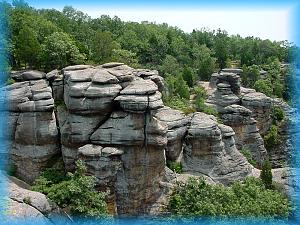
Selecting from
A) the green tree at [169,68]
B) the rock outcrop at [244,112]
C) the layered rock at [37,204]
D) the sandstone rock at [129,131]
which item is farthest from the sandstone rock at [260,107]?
the layered rock at [37,204]

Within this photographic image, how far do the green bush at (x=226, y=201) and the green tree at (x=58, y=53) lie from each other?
3504mm

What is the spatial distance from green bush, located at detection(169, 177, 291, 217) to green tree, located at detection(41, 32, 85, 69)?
11.5 ft

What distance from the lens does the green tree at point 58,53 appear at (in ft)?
28.2

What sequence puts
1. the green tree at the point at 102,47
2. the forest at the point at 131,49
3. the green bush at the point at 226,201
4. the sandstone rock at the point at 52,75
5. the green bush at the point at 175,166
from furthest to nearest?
the green tree at the point at 102,47, the forest at the point at 131,49, the green bush at the point at 175,166, the sandstone rock at the point at 52,75, the green bush at the point at 226,201

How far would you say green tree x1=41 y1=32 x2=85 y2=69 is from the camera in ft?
28.2

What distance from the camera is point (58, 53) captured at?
860 centimetres

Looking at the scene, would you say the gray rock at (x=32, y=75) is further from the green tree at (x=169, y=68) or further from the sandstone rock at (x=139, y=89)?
the green tree at (x=169, y=68)

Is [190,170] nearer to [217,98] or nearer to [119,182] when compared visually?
[119,182]

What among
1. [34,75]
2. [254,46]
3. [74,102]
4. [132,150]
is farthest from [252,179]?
[254,46]

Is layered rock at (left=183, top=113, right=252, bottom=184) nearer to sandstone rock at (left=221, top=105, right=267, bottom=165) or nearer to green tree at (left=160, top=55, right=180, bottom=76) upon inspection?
sandstone rock at (left=221, top=105, right=267, bottom=165)

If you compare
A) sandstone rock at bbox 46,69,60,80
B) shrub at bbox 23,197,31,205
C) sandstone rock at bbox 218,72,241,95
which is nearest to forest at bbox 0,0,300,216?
sandstone rock at bbox 46,69,60,80

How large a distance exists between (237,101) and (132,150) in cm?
734

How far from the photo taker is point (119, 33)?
21.8 meters

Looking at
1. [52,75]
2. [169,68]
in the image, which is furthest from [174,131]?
[169,68]
